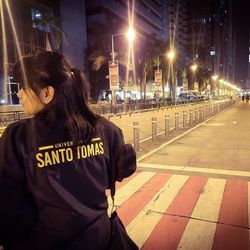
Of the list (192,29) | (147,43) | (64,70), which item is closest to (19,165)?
(64,70)

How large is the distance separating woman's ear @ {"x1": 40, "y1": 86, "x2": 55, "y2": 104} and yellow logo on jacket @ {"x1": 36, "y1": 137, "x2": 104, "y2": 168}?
0.82 feet

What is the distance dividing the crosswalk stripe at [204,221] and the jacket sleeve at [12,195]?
9.09ft

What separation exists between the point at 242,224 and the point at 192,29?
15593 cm

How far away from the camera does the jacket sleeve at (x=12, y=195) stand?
5.00ft

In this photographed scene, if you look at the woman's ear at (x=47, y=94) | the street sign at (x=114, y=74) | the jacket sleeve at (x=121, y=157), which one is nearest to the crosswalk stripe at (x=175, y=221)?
the jacket sleeve at (x=121, y=157)

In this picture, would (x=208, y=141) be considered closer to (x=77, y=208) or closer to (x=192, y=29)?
(x=77, y=208)

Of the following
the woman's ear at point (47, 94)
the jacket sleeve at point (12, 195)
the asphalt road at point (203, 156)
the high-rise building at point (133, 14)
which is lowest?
the asphalt road at point (203, 156)

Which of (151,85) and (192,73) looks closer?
(151,85)

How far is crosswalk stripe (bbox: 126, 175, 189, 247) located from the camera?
4.23 meters

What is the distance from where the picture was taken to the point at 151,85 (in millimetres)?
78812

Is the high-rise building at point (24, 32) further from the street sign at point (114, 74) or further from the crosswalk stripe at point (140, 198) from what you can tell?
the crosswalk stripe at point (140, 198)

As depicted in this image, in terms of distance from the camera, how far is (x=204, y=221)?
14.9 feet

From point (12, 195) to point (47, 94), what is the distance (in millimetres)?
555

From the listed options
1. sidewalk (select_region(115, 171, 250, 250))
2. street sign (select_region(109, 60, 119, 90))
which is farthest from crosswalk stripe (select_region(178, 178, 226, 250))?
street sign (select_region(109, 60, 119, 90))
